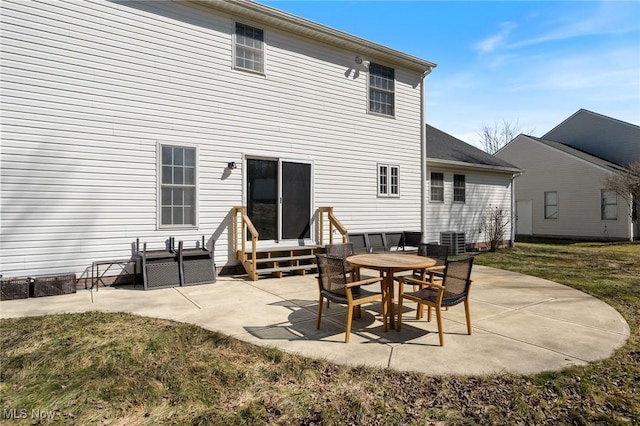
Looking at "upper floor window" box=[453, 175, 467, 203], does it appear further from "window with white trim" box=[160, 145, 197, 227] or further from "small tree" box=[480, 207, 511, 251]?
"window with white trim" box=[160, 145, 197, 227]

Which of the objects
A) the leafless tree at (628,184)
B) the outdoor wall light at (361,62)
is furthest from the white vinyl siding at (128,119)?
the leafless tree at (628,184)

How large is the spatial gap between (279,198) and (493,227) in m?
9.46

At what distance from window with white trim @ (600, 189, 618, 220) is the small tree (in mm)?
7560

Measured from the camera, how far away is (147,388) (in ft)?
9.11

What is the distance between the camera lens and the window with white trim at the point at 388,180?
10.1m

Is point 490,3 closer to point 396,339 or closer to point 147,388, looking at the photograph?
point 396,339

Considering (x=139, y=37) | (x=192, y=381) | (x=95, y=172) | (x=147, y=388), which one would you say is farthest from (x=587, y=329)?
(x=139, y=37)

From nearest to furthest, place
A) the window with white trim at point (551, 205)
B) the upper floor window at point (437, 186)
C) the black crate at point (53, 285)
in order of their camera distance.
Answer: the black crate at point (53, 285) → the upper floor window at point (437, 186) → the window with white trim at point (551, 205)

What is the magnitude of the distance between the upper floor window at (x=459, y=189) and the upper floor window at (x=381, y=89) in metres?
4.19

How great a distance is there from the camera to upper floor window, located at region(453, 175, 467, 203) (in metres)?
12.9

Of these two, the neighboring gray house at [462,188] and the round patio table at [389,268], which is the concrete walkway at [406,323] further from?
the neighboring gray house at [462,188]

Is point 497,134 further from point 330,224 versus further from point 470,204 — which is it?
point 330,224

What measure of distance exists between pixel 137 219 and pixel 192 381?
4630mm

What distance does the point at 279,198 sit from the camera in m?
8.28
